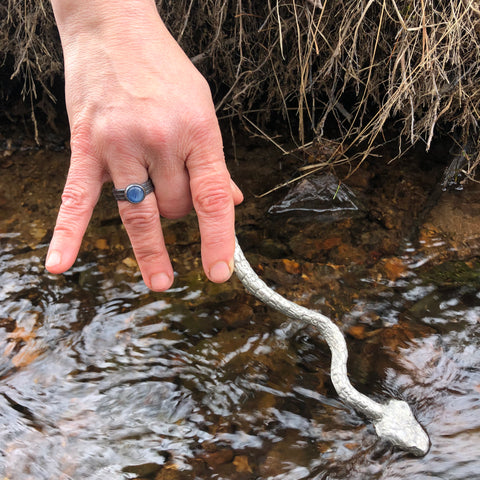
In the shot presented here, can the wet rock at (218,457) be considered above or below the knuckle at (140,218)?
below

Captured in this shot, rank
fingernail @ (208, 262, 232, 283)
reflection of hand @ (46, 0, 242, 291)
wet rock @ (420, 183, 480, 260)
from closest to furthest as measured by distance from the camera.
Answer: reflection of hand @ (46, 0, 242, 291), fingernail @ (208, 262, 232, 283), wet rock @ (420, 183, 480, 260)

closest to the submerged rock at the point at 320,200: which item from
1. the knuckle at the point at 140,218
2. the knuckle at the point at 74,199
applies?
the knuckle at the point at 140,218

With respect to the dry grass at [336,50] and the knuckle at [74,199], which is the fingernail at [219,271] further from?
the dry grass at [336,50]

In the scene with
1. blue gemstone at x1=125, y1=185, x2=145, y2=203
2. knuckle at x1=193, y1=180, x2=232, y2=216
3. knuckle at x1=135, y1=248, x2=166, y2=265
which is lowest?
knuckle at x1=135, y1=248, x2=166, y2=265

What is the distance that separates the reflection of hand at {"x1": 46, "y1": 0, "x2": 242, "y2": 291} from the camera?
1.07 meters

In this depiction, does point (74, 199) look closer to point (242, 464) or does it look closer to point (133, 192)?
point (133, 192)

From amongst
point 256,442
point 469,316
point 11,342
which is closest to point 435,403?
point 469,316

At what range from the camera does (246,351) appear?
6.38 ft

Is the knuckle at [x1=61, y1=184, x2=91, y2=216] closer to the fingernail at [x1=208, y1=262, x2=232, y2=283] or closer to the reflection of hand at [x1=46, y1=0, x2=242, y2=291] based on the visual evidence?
the reflection of hand at [x1=46, y1=0, x2=242, y2=291]

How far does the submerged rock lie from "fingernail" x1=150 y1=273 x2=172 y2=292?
1.40 metres

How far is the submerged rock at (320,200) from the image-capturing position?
2549 mm

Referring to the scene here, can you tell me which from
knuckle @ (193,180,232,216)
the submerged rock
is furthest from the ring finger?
the submerged rock

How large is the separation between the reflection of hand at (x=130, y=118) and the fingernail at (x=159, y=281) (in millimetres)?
183

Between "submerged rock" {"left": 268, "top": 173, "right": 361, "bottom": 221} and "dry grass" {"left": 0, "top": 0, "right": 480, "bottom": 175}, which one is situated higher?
"dry grass" {"left": 0, "top": 0, "right": 480, "bottom": 175}
